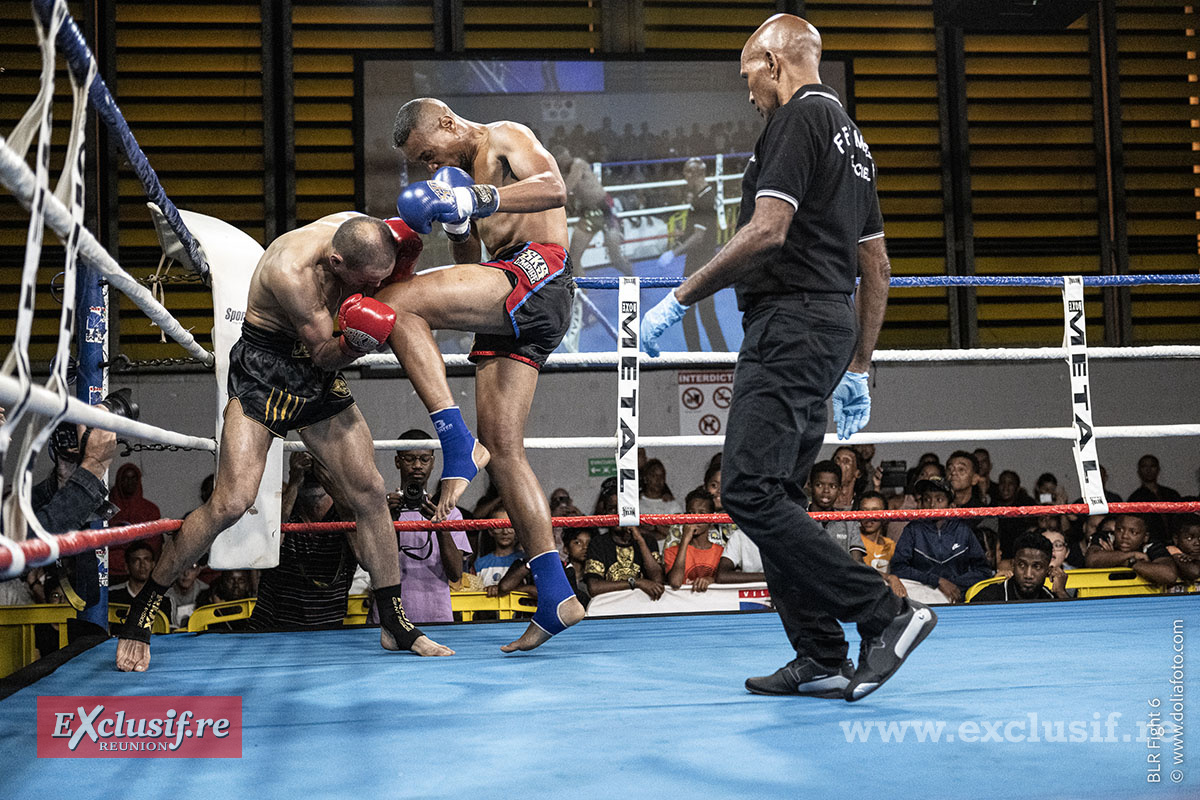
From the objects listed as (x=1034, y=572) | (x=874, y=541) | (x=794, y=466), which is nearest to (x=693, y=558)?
(x=874, y=541)

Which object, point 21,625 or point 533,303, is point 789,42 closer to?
point 533,303

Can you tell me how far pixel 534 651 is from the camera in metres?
2.12

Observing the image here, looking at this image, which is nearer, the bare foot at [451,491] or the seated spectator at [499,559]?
the bare foot at [451,491]

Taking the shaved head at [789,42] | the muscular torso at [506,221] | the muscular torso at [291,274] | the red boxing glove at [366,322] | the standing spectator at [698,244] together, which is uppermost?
the standing spectator at [698,244]

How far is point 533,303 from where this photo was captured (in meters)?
2.00

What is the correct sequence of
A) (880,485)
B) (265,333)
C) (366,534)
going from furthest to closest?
(880,485) < (366,534) < (265,333)

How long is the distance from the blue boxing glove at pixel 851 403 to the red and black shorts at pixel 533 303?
1.81 feet

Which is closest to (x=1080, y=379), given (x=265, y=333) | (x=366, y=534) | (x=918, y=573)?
(x=918, y=573)

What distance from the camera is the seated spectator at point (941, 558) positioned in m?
3.47

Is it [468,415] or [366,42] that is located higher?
[366,42]

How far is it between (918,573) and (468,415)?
10.0 feet

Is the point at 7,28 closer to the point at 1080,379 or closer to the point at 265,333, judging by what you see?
the point at 265,333

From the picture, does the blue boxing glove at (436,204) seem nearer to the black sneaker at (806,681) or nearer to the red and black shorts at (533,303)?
the red and black shorts at (533,303)

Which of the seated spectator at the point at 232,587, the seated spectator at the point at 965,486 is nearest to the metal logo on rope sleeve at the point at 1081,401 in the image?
the seated spectator at the point at 965,486
